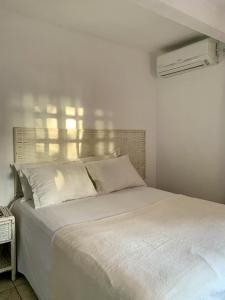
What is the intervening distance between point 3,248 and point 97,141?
145 cm

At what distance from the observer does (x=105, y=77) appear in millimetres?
2879

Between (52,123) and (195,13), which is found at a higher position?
(195,13)

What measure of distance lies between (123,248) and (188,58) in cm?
240

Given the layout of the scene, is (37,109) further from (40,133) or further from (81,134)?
(81,134)

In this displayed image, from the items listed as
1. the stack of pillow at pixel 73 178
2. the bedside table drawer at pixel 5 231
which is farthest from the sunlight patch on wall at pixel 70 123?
the bedside table drawer at pixel 5 231

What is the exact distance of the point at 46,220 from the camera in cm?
170

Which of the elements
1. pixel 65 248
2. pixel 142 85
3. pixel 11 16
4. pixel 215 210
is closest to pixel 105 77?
pixel 142 85

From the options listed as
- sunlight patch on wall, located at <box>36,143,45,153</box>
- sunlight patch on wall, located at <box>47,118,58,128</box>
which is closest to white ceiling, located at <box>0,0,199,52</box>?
sunlight patch on wall, located at <box>47,118,58,128</box>

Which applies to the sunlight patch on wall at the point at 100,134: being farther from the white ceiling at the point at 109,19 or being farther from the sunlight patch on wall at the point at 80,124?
the white ceiling at the point at 109,19

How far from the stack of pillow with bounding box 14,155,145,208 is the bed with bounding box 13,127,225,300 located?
0.10 m

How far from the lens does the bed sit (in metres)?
0.99

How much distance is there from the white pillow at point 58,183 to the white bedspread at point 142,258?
538mm

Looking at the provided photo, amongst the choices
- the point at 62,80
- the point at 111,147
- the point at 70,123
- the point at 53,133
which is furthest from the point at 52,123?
the point at 111,147

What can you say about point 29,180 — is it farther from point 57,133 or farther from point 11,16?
point 11,16
